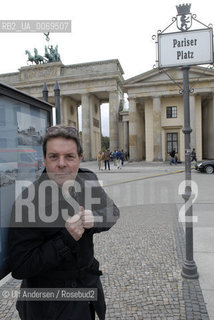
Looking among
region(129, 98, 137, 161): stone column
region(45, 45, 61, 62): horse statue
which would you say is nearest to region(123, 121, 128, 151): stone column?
region(129, 98, 137, 161): stone column

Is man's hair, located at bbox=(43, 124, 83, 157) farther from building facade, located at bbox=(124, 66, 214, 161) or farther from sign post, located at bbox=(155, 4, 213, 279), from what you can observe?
building facade, located at bbox=(124, 66, 214, 161)

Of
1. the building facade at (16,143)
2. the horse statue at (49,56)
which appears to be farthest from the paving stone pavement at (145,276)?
the horse statue at (49,56)

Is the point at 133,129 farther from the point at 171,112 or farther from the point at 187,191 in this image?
the point at 187,191

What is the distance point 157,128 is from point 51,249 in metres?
32.3

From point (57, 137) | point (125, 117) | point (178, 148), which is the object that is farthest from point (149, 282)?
point (125, 117)

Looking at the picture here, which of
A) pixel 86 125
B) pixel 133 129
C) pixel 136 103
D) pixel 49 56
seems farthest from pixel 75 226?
pixel 49 56

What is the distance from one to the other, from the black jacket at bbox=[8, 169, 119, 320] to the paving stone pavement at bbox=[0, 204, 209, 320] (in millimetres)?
1504

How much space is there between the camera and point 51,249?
4.72ft

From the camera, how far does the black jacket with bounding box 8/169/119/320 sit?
1.44 meters

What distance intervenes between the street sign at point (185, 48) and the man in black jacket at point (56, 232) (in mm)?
2636

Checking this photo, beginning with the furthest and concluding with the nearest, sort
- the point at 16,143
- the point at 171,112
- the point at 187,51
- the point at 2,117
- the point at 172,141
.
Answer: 1. the point at 172,141
2. the point at 171,112
3. the point at 187,51
4. the point at 16,143
5. the point at 2,117

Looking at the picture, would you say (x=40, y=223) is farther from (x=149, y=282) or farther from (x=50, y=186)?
(x=149, y=282)

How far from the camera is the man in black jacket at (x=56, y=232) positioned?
4.74 ft

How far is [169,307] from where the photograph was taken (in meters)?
3.02
